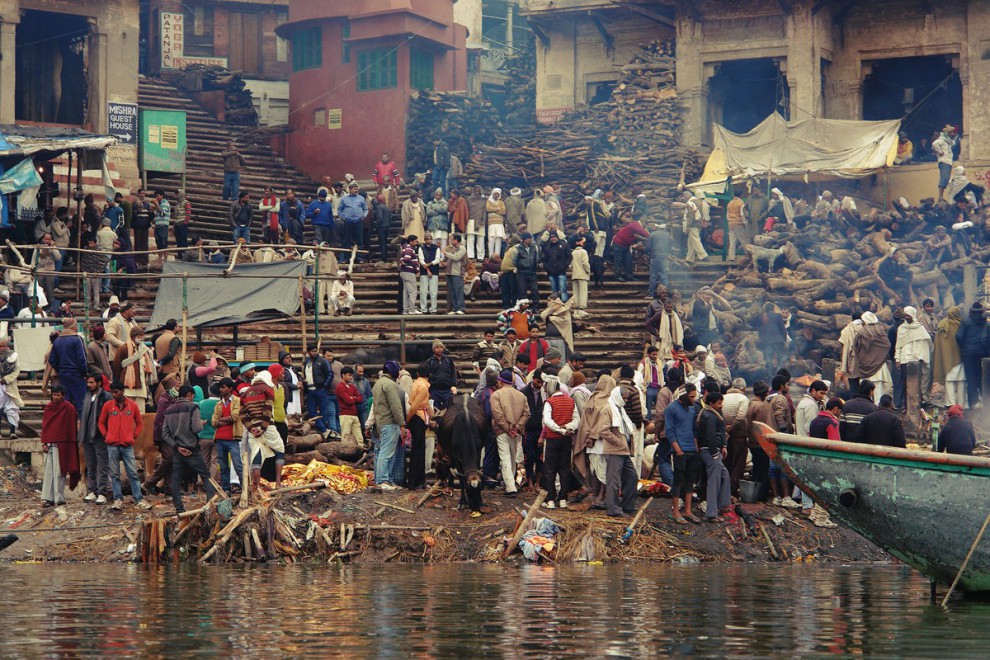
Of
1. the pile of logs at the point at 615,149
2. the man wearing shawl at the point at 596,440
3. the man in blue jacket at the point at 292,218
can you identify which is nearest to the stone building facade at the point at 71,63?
the man in blue jacket at the point at 292,218

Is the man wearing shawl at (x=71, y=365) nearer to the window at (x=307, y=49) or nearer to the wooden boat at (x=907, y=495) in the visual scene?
the wooden boat at (x=907, y=495)

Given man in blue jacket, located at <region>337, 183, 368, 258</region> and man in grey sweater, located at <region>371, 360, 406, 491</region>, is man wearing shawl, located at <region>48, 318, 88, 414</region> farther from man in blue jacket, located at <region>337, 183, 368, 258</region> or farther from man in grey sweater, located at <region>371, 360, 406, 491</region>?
man in blue jacket, located at <region>337, 183, 368, 258</region>

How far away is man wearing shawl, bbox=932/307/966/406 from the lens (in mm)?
25203

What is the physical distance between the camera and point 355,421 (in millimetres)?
22406

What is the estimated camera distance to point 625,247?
3036 centimetres

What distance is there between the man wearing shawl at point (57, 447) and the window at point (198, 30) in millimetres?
29185

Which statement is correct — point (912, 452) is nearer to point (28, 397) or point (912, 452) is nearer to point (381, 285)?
point (28, 397)

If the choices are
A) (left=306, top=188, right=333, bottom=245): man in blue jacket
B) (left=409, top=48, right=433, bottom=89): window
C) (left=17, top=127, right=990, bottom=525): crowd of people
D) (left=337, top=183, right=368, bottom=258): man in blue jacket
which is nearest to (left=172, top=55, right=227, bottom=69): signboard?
(left=409, top=48, right=433, bottom=89): window

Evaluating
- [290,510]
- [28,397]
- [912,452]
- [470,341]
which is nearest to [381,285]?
[470,341]

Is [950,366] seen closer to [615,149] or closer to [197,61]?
[615,149]

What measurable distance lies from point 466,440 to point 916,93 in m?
23.4

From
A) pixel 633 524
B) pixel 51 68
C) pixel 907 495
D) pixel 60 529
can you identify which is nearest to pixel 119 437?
pixel 60 529

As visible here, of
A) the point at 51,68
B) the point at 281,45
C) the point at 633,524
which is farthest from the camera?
the point at 281,45

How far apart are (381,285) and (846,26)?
48.0 ft
